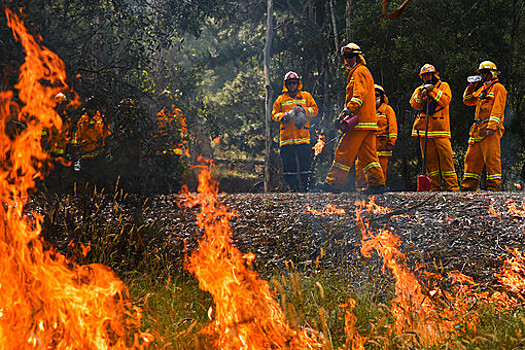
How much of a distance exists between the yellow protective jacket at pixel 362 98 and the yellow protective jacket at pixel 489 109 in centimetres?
249

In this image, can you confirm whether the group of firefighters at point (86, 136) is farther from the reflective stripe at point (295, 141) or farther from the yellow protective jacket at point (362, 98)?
the yellow protective jacket at point (362, 98)

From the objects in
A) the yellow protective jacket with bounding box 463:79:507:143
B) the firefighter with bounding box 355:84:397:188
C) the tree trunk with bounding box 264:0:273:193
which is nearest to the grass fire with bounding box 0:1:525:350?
the yellow protective jacket with bounding box 463:79:507:143

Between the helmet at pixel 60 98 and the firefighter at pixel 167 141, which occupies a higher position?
the helmet at pixel 60 98

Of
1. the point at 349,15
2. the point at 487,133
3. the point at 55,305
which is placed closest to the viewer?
the point at 55,305

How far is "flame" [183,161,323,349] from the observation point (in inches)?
116

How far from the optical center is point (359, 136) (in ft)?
23.2

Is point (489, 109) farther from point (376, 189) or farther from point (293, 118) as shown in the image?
point (293, 118)

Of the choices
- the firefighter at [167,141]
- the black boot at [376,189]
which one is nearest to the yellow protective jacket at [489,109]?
the black boot at [376,189]

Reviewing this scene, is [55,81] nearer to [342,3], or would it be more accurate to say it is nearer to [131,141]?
[131,141]

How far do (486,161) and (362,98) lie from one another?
114 inches

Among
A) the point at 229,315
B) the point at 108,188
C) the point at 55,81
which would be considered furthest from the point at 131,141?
the point at 229,315

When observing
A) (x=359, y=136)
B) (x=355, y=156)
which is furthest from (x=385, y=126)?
(x=355, y=156)

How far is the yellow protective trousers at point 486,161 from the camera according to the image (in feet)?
27.2

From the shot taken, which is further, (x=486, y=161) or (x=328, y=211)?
(x=486, y=161)
